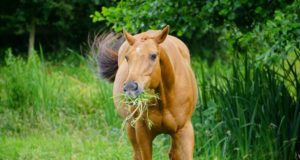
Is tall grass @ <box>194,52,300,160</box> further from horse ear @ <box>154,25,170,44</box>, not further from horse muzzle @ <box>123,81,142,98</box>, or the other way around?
horse muzzle @ <box>123,81,142,98</box>

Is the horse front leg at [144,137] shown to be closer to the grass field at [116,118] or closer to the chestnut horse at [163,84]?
the chestnut horse at [163,84]

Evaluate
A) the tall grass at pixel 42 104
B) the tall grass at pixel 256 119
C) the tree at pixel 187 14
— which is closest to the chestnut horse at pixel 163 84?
the tall grass at pixel 256 119

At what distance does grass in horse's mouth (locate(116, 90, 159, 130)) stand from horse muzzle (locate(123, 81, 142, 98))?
105 millimetres

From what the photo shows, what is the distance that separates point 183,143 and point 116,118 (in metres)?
4.12

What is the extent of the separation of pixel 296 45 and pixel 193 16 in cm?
162

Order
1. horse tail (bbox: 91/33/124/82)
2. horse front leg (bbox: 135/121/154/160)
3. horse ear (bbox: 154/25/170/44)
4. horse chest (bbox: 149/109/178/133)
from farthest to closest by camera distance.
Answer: horse tail (bbox: 91/33/124/82) → horse front leg (bbox: 135/121/154/160) → horse chest (bbox: 149/109/178/133) → horse ear (bbox: 154/25/170/44)

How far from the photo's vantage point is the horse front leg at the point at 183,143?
5.50 meters

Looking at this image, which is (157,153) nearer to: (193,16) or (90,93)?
(193,16)

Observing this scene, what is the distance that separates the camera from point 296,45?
20.8 feet

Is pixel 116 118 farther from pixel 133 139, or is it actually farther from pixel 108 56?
pixel 133 139

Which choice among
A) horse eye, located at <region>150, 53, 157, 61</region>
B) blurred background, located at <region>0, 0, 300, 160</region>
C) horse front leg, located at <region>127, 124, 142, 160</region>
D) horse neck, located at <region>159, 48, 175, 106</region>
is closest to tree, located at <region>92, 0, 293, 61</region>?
blurred background, located at <region>0, 0, 300, 160</region>

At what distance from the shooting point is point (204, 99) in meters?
8.03

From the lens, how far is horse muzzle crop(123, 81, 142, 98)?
4645mm

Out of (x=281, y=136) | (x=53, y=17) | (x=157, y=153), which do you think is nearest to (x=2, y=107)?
(x=157, y=153)
